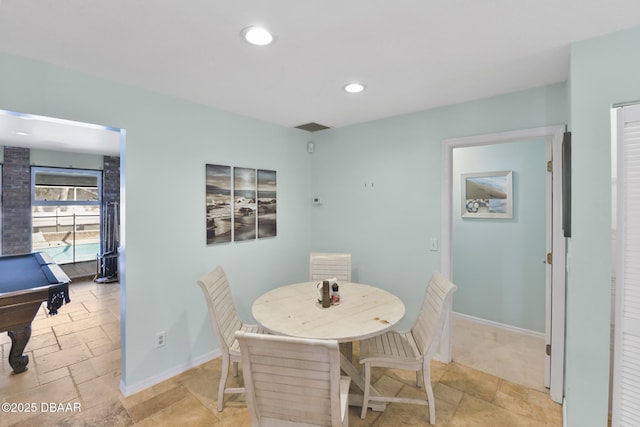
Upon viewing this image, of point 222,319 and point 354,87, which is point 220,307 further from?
point 354,87

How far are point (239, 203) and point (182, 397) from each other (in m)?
1.74

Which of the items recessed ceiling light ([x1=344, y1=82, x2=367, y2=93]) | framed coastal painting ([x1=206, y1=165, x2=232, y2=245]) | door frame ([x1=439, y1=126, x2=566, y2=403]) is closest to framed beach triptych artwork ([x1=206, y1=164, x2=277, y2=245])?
framed coastal painting ([x1=206, y1=165, x2=232, y2=245])

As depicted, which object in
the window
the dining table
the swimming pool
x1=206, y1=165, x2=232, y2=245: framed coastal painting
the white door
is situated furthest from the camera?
the swimming pool

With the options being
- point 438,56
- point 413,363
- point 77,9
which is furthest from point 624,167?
point 77,9

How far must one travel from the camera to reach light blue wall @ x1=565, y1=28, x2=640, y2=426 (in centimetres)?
158

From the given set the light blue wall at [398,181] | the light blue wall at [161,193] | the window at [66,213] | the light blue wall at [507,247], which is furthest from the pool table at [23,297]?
the light blue wall at [507,247]

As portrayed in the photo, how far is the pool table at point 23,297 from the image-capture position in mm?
2234

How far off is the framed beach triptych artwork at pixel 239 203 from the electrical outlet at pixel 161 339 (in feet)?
2.82

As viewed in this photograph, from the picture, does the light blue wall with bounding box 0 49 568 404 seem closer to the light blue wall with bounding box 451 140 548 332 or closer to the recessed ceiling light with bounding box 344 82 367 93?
the recessed ceiling light with bounding box 344 82 367 93

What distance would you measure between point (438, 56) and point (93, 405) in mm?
3408

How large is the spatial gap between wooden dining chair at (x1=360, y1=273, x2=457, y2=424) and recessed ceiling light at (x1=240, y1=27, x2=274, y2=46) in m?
1.86

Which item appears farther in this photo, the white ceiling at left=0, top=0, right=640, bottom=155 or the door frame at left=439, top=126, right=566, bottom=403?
the door frame at left=439, top=126, right=566, bottom=403

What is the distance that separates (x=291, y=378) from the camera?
4.23 ft

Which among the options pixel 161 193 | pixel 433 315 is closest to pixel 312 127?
pixel 161 193
